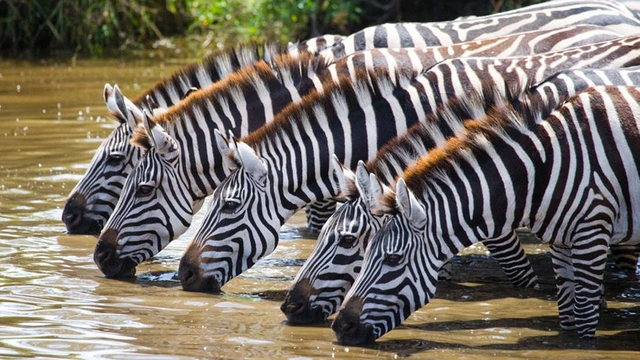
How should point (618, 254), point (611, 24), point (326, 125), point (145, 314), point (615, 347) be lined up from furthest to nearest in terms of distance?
point (611, 24), point (618, 254), point (326, 125), point (145, 314), point (615, 347)

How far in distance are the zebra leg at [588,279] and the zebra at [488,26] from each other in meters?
4.28

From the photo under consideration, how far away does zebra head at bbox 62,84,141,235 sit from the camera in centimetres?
927

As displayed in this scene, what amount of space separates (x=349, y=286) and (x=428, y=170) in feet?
3.15

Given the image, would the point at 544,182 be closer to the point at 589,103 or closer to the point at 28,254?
the point at 589,103

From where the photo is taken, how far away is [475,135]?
674 cm

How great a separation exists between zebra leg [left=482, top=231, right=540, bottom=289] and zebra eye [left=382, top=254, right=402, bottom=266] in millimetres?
1860

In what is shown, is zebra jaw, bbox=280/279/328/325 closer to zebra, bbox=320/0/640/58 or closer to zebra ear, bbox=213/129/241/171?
zebra ear, bbox=213/129/241/171

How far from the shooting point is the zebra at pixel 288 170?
7629 millimetres

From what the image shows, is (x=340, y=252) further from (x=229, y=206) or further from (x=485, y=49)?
(x=485, y=49)

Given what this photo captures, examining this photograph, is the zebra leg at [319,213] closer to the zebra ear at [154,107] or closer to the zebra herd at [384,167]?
the zebra herd at [384,167]

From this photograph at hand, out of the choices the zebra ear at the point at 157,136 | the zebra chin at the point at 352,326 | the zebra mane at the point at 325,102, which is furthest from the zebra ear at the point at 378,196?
the zebra ear at the point at 157,136

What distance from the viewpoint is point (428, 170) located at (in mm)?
6656

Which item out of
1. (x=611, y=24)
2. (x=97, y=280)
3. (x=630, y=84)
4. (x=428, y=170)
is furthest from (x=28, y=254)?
(x=611, y=24)

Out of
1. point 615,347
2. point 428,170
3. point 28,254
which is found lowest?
point 615,347
